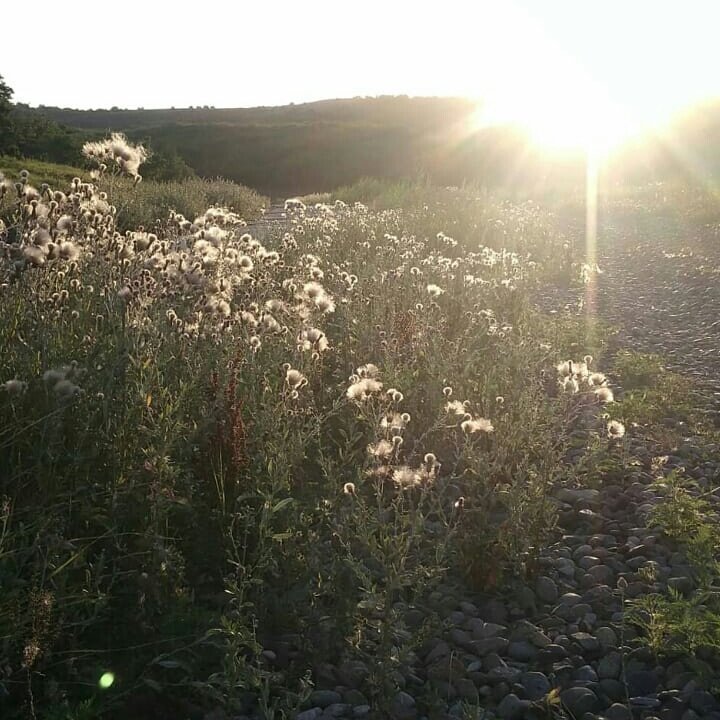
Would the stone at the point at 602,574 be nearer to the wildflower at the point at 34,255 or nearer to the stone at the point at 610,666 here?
the stone at the point at 610,666

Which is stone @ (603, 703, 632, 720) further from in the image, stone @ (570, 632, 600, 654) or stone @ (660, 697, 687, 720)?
stone @ (570, 632, 600, 654)

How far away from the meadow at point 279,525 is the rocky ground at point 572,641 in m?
0.01

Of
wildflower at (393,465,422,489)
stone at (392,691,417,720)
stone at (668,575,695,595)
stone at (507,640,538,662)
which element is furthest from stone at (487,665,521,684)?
stone at (668,575,695,595)

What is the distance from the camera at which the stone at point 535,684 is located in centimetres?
265

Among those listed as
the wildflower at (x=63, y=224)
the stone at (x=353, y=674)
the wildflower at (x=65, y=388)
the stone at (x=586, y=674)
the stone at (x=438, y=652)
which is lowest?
the stone at (x=438, y=652)

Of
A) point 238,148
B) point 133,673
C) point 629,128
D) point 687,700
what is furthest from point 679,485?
point 238,148

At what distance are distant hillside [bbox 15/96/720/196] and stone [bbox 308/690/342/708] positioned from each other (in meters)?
26.7

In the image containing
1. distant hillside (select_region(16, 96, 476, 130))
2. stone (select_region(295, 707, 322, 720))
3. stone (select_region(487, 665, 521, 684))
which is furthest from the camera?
distant hillside (select_region(16, 96, 476, 130))

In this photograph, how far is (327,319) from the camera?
6203mm

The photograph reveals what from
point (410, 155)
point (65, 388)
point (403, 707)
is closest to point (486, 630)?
point (403, 707)

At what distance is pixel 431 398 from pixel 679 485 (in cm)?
152

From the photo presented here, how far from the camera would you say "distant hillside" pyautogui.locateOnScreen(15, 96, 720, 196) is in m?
36.3

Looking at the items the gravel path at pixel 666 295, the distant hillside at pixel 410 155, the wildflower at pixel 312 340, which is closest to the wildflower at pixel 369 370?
the wildflower at pixel 312 340

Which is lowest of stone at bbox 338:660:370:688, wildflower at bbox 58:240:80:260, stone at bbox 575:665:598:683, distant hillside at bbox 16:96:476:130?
stone at bbox 575:665:598:683
